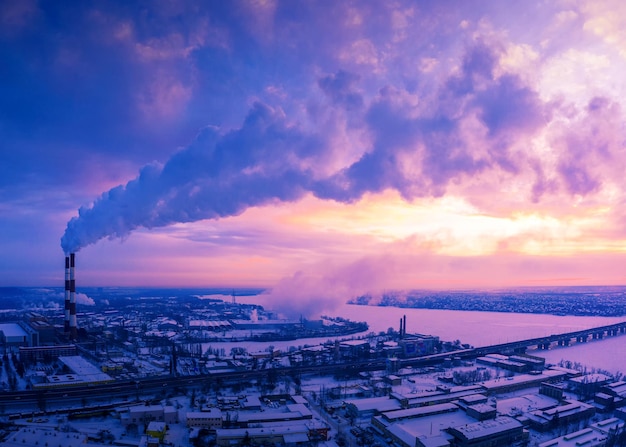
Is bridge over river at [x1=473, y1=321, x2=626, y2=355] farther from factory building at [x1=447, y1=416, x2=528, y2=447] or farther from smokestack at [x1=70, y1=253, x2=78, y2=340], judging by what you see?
smokestack at [x1=70, y1=253, x2=78, y2=340]

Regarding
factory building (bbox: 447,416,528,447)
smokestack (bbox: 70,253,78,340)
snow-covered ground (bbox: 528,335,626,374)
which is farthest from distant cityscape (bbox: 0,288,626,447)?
snow-covered ground (bbox: 528,335,626,374)

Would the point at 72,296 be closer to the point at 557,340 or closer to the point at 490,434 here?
the point at 490,434

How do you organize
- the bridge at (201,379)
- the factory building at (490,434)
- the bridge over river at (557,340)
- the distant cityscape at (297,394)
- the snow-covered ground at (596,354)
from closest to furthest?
the factory building at (490,434)
the distant cityscape at (297,394)
the bridge at (201,379)
the snow-covered ground at (596,354)
the bridge over river at (557,340)

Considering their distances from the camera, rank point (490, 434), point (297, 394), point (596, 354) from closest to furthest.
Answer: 1. point (490, 434)
2. point (297, 394)
3. point (596, 354)

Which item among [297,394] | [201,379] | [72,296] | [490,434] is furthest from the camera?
[72,296]

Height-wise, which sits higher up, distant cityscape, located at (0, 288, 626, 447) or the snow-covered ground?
distant cityscape, located at (0, 288, 626, 447)

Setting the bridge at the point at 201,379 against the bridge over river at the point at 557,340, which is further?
the bridge over river at the point at 557,340

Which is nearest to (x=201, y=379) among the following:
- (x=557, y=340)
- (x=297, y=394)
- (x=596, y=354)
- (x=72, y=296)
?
(x=297, y=394)

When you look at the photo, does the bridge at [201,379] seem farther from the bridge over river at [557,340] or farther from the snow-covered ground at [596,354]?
the snow-covered ground at [596,354]

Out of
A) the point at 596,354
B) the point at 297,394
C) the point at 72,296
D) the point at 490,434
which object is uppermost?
the point at 72,296

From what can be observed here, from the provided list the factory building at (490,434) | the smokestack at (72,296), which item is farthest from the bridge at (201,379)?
the factory building at (490,434)
